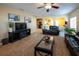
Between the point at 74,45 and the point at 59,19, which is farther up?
the point at 59,19

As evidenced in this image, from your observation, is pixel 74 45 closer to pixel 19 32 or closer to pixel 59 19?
pixel 59 19

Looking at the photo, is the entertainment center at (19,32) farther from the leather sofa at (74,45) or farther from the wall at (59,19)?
the leather sofa at (74,45)

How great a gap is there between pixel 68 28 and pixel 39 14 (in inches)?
31.8

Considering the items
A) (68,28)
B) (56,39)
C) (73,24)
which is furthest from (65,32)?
(56,39)

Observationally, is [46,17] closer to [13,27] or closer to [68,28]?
[68,28]

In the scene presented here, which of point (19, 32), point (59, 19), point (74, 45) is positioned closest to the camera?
point (74, 45)

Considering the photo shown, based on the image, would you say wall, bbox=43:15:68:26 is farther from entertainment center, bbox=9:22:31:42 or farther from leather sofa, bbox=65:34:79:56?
entertainment center, bbox=9:22:31:42

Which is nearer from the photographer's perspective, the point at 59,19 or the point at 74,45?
the point at 74,45

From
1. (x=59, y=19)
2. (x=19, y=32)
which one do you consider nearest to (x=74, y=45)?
(x=59, y=19)

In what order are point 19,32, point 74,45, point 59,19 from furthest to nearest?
1. point 19,32
2. point 59,19
3. point 74,45

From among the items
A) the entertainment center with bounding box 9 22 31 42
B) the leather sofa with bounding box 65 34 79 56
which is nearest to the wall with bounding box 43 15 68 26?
the leather sofa with bounding box 65 34 79 56

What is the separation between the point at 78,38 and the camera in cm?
262

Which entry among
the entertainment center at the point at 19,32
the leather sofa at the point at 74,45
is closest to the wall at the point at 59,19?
the leather sofa at the point at 74,45

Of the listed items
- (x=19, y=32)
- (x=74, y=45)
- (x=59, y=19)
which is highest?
(x=59, y=19)
